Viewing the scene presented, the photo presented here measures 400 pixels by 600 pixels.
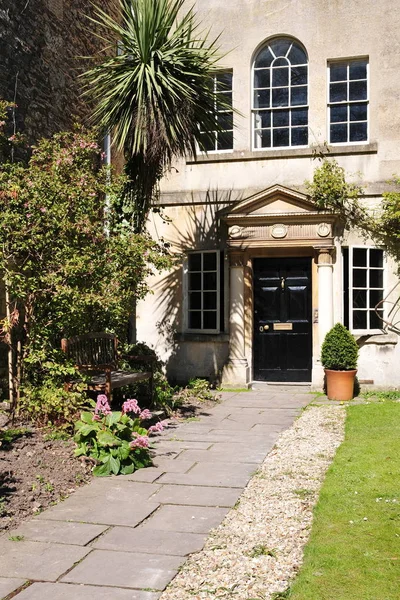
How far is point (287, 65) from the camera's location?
466 inches

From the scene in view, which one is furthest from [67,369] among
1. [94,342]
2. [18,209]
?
[18,209]

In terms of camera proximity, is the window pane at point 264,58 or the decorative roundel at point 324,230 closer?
the decorative roundel at point 324,230

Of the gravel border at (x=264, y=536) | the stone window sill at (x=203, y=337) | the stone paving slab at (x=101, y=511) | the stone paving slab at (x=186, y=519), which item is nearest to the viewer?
the gravel border at (x=264, y=536)

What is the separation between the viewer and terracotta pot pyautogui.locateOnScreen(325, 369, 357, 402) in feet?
34.1

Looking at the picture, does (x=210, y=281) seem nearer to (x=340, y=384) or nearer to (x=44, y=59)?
(x=340, y=384)

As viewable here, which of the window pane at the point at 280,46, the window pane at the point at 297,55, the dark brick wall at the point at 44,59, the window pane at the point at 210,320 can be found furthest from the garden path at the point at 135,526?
the window pane at the point at 280,46

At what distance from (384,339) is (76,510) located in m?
7.53

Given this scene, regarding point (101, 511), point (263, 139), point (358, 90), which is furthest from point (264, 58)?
point (101, 511)

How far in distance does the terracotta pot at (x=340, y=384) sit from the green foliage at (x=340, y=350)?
0.09 m

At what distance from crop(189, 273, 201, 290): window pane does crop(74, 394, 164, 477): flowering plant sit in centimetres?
593

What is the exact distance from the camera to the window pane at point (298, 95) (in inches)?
464

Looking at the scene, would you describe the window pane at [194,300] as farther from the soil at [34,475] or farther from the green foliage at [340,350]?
the soil at [34,475]

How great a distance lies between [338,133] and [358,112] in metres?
0.48

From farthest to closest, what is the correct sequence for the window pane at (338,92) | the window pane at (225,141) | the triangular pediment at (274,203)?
the window pane at (225,141) → the window pane at (338,92) → the triangular pediment at (274,203)
